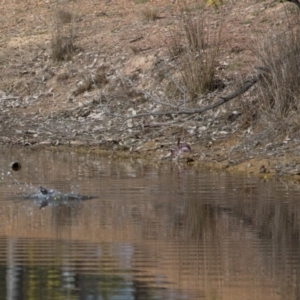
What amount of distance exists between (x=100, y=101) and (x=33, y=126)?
135cm

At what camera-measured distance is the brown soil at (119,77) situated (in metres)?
15.0

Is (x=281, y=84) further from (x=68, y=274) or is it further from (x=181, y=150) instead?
(x=68, y=274)

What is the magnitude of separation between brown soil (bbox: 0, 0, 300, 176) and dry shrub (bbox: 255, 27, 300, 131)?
0.35 metres

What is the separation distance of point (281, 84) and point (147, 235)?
5537 mm

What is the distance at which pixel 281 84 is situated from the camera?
14.3 metres

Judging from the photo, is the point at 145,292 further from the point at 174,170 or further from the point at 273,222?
the point at 174,170

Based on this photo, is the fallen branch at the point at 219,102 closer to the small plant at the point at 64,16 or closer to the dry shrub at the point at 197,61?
the dry shrub at the point at 197,61

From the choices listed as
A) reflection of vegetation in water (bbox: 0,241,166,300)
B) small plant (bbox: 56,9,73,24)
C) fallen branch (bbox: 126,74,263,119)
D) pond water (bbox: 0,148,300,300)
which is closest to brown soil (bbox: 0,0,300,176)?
small plant (bbox: 56,9,73,24)

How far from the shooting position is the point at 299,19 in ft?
49.6

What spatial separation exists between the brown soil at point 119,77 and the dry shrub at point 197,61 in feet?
0.97

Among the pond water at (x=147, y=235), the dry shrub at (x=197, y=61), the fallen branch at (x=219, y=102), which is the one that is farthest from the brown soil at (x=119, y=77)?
the pond water at (x=147, y=235)

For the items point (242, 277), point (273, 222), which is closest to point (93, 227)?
point (273, 222)

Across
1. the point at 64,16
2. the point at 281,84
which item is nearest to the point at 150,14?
the point at 64,16

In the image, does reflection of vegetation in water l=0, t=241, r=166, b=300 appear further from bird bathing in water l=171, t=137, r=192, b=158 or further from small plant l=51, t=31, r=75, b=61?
small plant l=51, t=31, r=75, b=61
